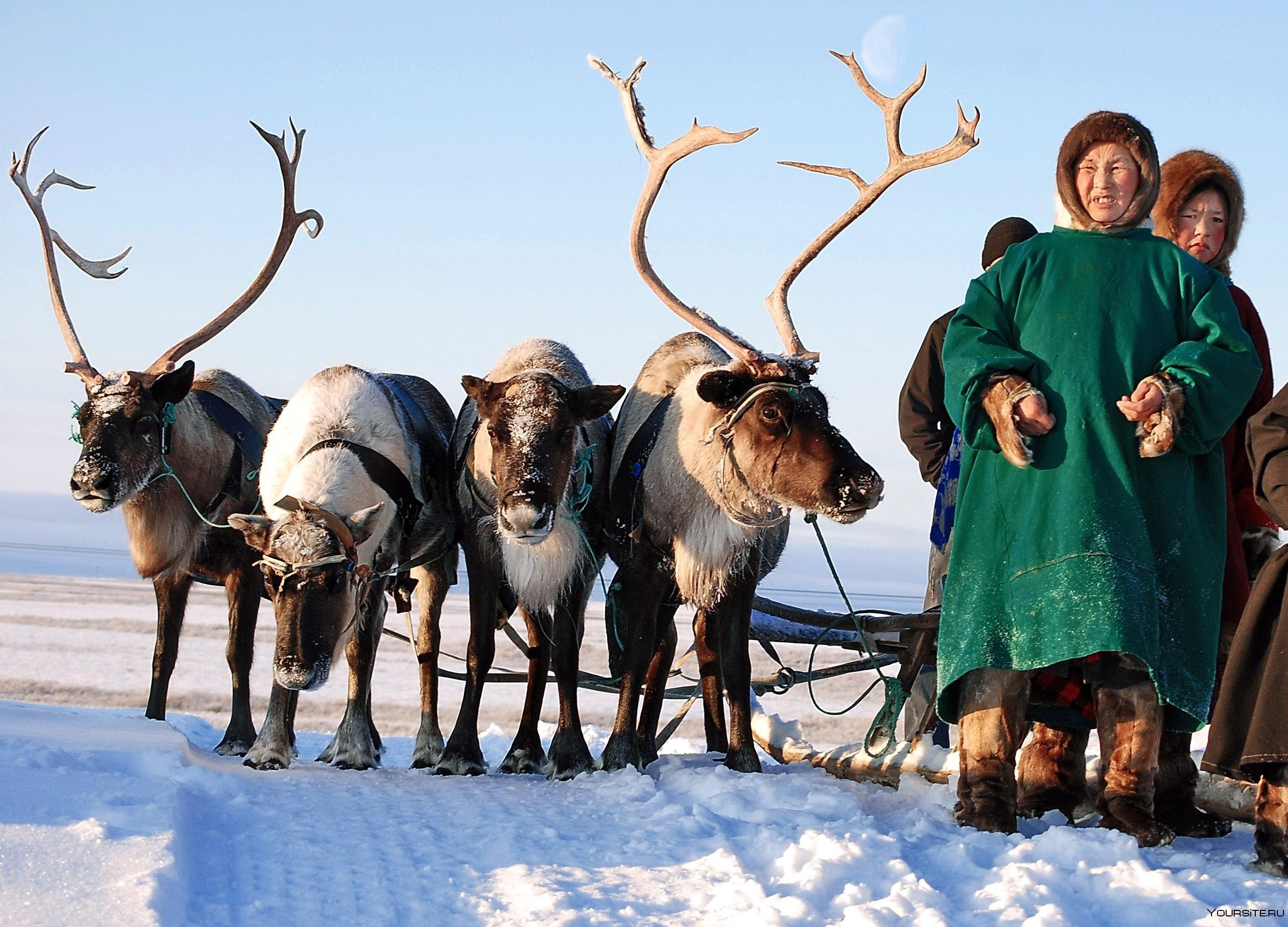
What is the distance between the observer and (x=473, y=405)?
680cm

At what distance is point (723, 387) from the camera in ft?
18.9

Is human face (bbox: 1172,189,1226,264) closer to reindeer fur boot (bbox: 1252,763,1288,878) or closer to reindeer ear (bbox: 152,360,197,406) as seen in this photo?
reindeer fur boot (bbox: 1252,763,1288,878)

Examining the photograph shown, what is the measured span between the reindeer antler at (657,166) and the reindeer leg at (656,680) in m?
1.31

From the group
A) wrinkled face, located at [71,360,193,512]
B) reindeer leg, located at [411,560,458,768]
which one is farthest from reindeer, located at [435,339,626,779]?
wrinkled face, located at [71,360,193,512]

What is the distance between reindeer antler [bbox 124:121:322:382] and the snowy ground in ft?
8.16

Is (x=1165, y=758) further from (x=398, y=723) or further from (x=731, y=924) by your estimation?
(x=398, y=723)

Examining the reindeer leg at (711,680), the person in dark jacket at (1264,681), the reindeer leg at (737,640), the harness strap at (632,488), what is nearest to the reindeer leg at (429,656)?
the harness strap at (632,488)

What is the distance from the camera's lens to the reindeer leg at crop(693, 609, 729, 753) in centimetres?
607

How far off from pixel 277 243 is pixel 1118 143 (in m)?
4.90

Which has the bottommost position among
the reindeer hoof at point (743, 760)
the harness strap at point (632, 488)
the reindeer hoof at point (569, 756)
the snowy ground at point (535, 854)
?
the reindeer hoof at point (569, 756)

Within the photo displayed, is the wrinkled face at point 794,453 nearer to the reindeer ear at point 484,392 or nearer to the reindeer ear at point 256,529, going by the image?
the reindeer ear at point 484,392

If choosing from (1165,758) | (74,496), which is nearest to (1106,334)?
(1165,758)

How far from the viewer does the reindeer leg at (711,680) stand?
6074 mm

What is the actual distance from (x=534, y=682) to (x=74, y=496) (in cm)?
251
